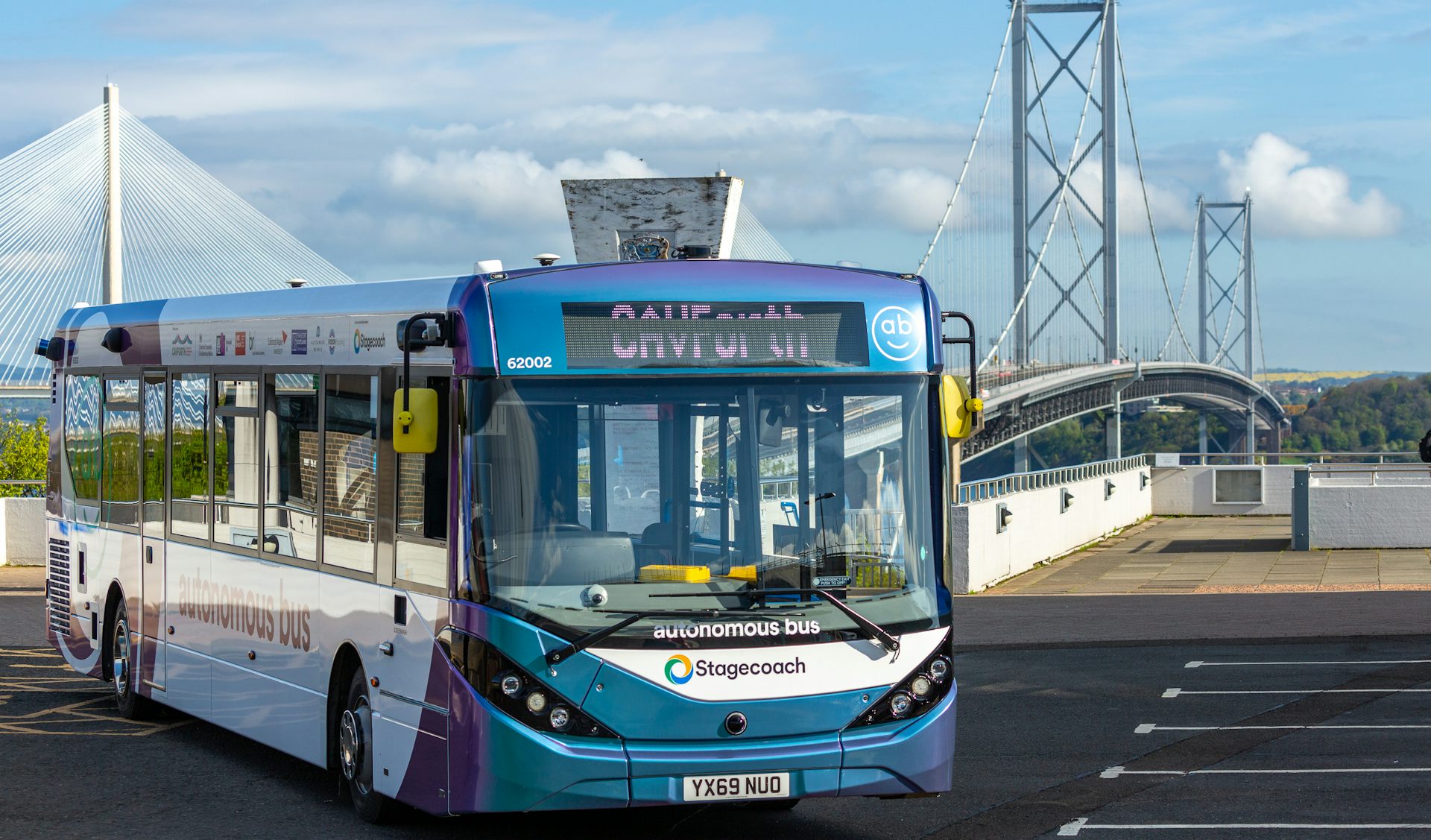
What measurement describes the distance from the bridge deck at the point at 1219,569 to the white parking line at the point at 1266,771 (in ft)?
37.4

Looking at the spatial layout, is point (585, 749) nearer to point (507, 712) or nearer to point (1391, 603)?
point (507, 712)

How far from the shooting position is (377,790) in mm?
7742

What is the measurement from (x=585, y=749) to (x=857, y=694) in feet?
3.53

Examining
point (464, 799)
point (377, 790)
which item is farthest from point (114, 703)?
point (464, 799)

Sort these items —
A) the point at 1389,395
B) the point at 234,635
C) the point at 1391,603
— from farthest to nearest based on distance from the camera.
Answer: the point at 1389,395, the point at 1391,603, the point at 234,635

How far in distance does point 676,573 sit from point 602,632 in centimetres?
37

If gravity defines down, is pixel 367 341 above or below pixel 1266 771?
above

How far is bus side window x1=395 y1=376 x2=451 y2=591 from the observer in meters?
7.06

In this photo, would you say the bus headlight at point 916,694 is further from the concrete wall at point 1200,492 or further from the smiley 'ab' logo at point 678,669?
the concrete wall at point 1200,492

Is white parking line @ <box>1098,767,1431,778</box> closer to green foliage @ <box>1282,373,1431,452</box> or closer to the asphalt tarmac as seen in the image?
the asphalt tarmac

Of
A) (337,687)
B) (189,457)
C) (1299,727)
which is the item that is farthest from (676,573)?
(1299,727)

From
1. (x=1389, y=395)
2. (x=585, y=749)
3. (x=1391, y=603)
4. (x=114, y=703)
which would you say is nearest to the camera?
(x=585, y=749)

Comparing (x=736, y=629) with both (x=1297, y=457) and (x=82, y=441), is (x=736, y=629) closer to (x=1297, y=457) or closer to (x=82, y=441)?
(x=82, y=441)

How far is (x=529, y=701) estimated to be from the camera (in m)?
6.70
